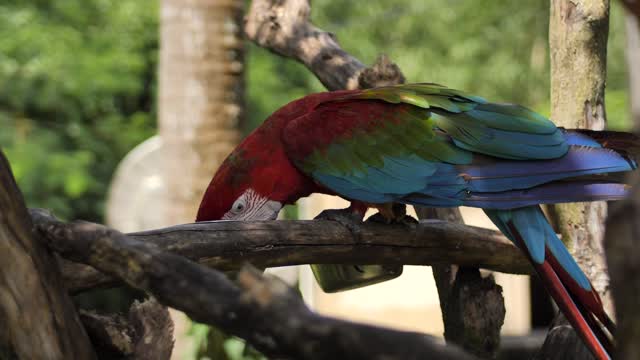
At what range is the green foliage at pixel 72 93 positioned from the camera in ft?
16.9

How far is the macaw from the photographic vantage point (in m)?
2.00

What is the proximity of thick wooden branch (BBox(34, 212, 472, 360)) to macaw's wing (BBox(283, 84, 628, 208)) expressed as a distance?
79 centimetres

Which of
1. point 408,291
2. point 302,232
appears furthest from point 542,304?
point 302,232

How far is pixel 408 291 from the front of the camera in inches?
198

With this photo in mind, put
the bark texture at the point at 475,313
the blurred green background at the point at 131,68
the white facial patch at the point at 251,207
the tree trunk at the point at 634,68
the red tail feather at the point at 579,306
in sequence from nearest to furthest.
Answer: the tree trunk at the point at 634,68, the red tail feather at the point at 579,306, the white facial patch at the point at 251,207, the bark texture at the point at 475,313, the blurred green background at the point at 131,68

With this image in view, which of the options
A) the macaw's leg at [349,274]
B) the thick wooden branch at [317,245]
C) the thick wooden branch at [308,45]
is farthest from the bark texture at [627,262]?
the thick wooden branch at [308,45]

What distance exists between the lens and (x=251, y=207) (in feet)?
6.96

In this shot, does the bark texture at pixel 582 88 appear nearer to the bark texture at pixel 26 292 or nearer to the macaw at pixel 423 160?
the macaw at pixel 423 160

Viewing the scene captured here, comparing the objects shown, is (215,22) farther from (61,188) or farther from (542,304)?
(542,304)

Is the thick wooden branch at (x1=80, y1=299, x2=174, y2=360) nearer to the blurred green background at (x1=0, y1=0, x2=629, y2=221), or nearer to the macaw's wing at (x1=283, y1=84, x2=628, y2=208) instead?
the macaw's wing at (x1=283, y1=84, x2=628, y2=208)

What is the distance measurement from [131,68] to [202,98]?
229cm

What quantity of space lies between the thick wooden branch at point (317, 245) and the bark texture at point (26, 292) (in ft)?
0.22

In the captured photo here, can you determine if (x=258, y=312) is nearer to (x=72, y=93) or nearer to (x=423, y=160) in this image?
(x=423, y=160)

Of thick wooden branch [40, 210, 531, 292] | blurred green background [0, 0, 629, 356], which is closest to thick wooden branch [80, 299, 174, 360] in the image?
thick wooden branch [40, 210, 531, 292]
